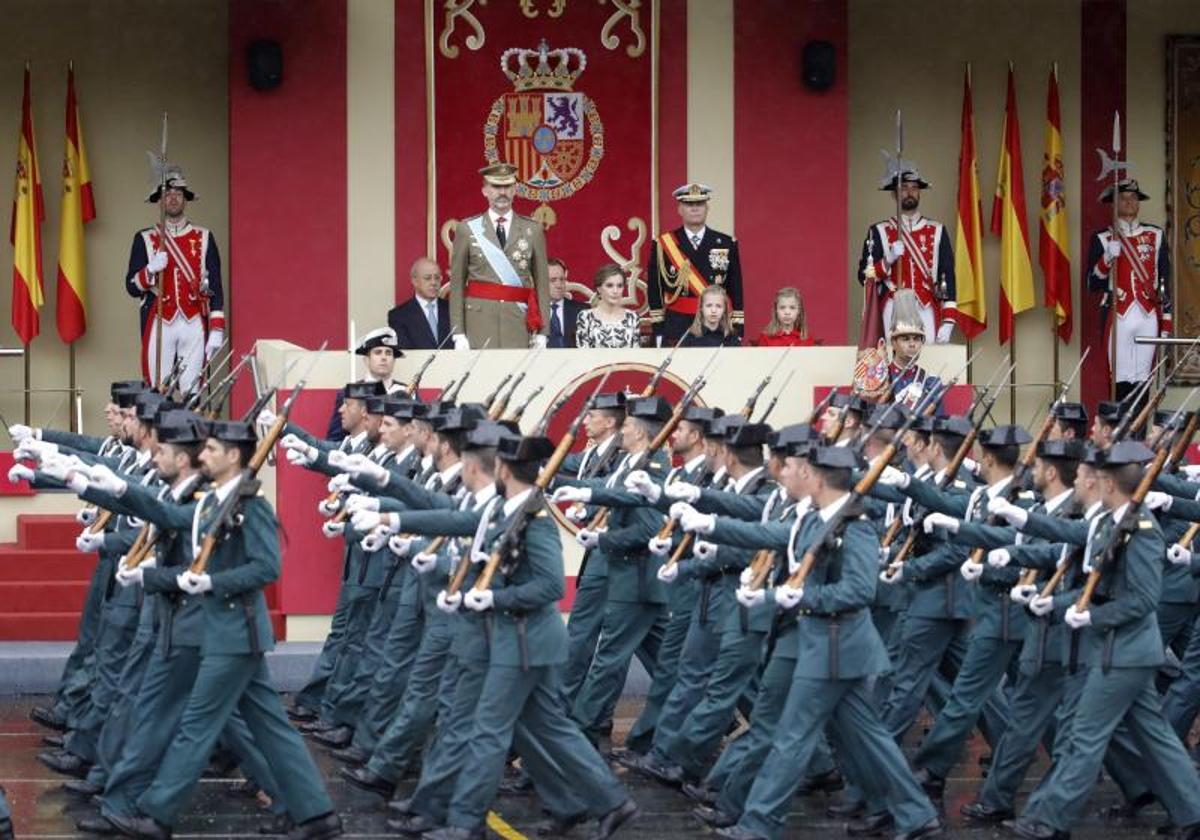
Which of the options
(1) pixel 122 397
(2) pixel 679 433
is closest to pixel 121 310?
(1) pixel 122 397

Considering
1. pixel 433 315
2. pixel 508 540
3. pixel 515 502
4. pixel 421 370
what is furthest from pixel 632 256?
pixel 508 540

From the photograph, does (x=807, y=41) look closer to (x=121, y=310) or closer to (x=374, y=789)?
(x=121, y=310)

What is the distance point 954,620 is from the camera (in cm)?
1409

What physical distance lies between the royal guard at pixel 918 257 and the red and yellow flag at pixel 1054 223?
122cm

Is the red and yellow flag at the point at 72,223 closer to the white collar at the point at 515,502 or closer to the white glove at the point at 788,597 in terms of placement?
the white collar at the point at 515,502

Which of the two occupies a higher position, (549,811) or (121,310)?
(121,310)

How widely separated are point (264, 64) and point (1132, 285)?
21.7ft

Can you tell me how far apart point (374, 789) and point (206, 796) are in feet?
2.74

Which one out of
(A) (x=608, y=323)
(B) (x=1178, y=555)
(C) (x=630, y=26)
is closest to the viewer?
(B) (x=1178, y=555)

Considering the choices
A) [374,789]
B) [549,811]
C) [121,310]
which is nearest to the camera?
[549,811]

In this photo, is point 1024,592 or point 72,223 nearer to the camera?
point 1024,592

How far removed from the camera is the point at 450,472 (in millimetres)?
14352

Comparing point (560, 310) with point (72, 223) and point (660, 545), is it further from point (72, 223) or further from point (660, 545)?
point (660, 545)

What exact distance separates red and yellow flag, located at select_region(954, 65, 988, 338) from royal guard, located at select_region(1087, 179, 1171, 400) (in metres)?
0.91
